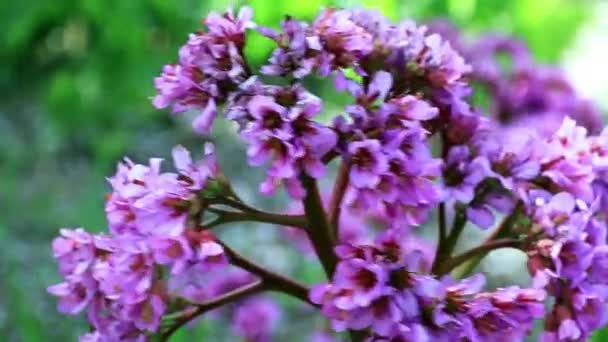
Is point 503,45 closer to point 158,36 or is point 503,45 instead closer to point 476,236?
point 476,236

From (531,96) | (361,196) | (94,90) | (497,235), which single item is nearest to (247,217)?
(361,196)

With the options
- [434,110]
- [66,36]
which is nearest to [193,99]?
[434,110]

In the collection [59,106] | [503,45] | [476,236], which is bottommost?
[476,236]

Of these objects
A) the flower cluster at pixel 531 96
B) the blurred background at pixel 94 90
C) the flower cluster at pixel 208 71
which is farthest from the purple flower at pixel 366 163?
the blurred background at pixel 94 90

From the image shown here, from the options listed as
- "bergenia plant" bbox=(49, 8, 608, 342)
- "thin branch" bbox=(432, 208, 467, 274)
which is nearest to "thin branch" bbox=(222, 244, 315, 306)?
"bergenia plant" bbox=(49, 8, 608, 342)

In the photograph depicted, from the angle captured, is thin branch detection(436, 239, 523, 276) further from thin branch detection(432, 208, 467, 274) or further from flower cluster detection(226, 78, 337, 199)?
flower cluster detection(226, 78, 337, 199)

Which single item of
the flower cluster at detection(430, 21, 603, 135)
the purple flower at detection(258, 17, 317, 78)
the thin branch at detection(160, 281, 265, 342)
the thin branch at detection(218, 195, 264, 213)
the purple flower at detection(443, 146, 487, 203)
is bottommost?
the thin branch at detection(160, 281, 265, 342)
